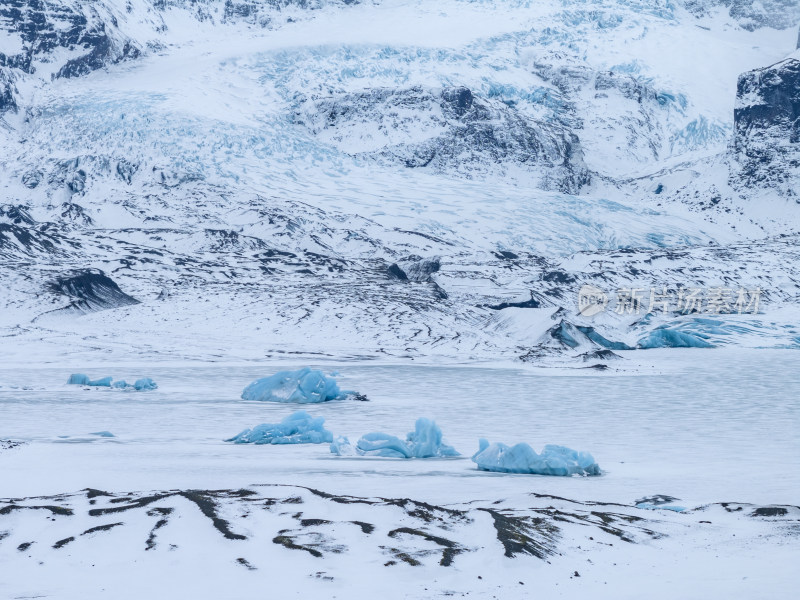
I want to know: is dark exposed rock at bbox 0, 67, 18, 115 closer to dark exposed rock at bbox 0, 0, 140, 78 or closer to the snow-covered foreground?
dark exposed rock at bbox 0, 0, 140, 78

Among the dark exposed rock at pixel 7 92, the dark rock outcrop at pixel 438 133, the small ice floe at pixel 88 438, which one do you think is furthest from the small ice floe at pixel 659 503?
the dark exposed rock at pixel 7 92

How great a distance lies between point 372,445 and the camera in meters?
11.7

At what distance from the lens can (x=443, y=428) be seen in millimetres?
15055

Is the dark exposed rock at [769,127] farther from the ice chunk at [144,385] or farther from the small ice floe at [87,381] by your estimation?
the small ice floe at [87,381]

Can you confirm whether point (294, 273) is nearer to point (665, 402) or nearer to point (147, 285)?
point (147, 285)

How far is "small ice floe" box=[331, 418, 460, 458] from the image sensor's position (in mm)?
11625

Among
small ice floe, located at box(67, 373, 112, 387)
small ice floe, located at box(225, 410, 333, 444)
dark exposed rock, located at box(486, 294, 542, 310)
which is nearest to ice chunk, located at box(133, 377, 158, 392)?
small ice floe, located at box(67, 373, 112, 387)

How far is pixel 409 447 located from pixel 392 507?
4.43 m

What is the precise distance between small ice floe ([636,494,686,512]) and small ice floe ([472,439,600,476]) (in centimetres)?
129

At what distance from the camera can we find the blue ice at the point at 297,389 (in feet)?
61.1

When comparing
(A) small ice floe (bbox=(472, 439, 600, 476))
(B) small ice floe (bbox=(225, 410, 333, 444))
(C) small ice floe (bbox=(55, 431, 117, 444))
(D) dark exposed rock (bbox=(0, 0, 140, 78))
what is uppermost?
(D) dark exposed rock (bbox=(0, 0, 140, 78))

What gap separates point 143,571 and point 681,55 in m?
83.5

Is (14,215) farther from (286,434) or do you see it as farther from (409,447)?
(409,447)

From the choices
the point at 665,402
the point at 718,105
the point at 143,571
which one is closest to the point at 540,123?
the point at 718,105
